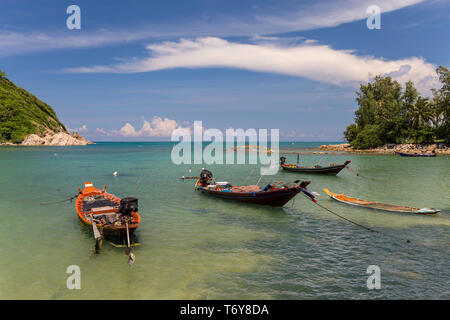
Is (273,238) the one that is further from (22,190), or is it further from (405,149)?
(405,149)

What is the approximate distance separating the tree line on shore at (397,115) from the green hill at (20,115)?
139 m

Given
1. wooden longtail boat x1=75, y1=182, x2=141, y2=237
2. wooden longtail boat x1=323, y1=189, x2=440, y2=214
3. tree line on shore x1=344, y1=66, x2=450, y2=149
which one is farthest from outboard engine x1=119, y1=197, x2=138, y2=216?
tree line on shore x1=344, y1=66, x2=450, y2=149

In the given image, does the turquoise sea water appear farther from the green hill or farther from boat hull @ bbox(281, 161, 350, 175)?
the green hill

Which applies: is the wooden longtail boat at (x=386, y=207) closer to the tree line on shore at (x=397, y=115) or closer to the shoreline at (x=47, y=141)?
the tree line on shore at (x=397, y=115)

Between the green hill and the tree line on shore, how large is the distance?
139 metres

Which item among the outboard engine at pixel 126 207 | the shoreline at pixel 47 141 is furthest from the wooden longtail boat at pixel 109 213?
the shoreline at pixel 47 141

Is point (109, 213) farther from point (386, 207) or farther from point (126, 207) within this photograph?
point (386, 207)

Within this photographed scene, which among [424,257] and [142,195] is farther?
[142,195]

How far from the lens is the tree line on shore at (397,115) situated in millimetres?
76625

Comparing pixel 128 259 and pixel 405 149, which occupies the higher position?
pixel 405 149

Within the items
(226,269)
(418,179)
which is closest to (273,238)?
(226,269)

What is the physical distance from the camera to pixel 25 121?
128 metres
